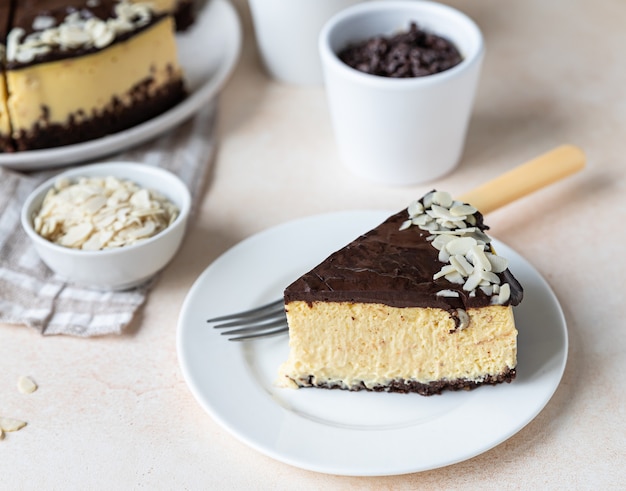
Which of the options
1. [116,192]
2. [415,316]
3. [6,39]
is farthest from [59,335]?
[6,39]

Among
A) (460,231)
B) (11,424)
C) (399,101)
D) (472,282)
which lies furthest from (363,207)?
(11,424)

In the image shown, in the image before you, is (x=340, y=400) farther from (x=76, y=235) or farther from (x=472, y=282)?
(x=76, y=235)

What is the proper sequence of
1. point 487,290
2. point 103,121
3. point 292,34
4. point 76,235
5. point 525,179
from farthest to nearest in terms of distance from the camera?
point 292,34
point 103,121
point 525,179
point 76,235
point 487,290

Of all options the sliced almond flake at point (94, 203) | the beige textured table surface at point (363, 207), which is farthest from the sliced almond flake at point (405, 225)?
the sliced almond flake at point (94, 203)

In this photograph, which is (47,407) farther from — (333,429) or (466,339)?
(466,339)

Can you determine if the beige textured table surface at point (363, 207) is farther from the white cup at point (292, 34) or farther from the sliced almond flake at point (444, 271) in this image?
the sliced almond flake at point (444, 271)
